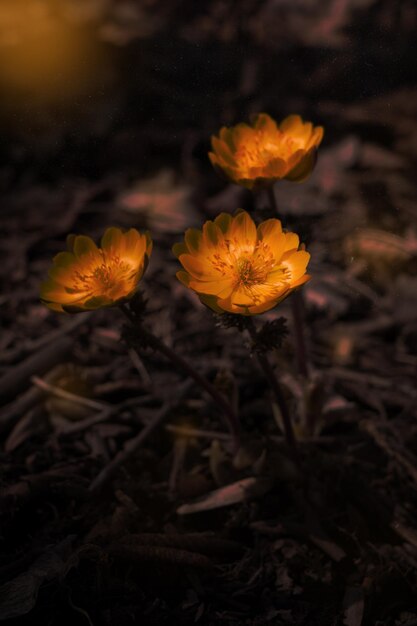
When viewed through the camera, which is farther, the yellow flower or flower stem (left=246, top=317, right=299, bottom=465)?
the yellow flower

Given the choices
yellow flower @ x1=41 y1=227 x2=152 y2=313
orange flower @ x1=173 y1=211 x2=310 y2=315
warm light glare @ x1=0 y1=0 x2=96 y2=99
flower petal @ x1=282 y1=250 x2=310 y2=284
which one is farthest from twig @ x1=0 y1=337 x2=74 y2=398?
warm light glare @ x1=0 y1=0 x2=96 y2=99

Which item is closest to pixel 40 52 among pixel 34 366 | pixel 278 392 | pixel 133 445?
pixel 34 366

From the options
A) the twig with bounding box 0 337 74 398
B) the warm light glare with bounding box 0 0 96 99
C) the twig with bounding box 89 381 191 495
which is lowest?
the twig with bounding box 89 381 191 495

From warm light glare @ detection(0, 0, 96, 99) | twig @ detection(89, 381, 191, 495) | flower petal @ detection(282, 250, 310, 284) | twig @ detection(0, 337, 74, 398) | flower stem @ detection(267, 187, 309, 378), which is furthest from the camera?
warm light glare @ detection(0, 0, 96, 99)

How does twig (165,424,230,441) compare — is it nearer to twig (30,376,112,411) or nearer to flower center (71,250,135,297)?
twig (30,376,112,411)

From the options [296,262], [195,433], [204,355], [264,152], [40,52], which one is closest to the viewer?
[296,262]

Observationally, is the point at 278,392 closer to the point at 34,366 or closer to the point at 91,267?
the point at 91,267

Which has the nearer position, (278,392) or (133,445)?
(278,392)
